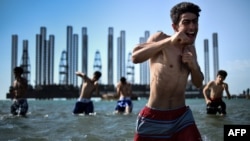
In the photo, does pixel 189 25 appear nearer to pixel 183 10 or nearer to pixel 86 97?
pixel 183 10

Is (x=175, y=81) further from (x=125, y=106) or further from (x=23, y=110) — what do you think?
(x=125, y=106)

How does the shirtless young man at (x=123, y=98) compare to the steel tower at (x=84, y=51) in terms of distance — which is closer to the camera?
the shirtless young man at (x=123, y=98)

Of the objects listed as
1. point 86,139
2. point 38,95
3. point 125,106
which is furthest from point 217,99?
point 38,95

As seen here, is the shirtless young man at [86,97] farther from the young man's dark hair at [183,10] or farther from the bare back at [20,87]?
the young man's dark hair at [183,10]

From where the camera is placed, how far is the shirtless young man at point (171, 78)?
9.86 feet

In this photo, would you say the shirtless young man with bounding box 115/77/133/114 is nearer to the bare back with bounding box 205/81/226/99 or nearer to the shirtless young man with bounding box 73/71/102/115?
the shirtless young man with bounding box 73/71/102/115

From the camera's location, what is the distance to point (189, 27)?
301cm

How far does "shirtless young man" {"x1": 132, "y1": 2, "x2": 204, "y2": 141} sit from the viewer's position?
301 cm

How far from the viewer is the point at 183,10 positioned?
3.06 meters

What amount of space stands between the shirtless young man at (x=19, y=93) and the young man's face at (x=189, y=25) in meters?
9.02

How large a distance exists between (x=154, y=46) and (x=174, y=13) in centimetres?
33

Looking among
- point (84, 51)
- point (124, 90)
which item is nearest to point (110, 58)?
point (84, 51)

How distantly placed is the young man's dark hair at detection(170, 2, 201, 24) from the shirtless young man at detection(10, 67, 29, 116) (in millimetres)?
8940

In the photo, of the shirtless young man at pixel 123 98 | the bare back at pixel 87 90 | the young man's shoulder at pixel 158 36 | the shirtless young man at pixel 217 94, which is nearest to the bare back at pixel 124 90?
the shirtless young man at pixel 123 98
